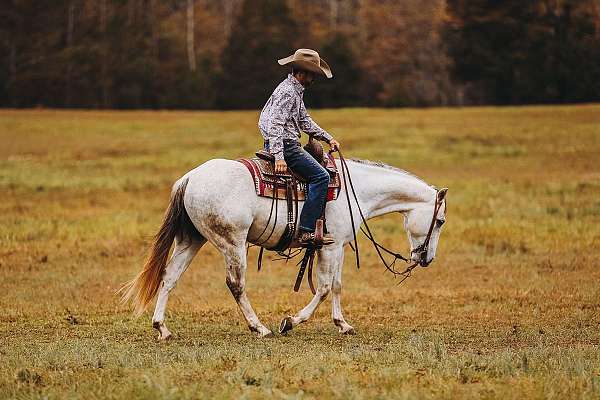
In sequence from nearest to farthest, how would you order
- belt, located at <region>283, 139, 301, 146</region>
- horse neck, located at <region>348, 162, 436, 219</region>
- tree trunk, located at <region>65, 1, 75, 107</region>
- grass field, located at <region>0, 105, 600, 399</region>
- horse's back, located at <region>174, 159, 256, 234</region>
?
1. grass field, located at <region>0, 105, 600, 399</region>
2. horse's back, located at <region>174, 159, 256, 234</region>
3. belt, located at <region>283, 139, 301, 146</region>
4. horse neck, located at <region>348, 162, 436, 219</region>
5. tree trunk, located at <region>65, 1, 75, 107</region>

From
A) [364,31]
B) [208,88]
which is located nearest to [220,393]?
[208,88]

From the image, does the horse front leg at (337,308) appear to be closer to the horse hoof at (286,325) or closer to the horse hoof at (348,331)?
the horse hoof at (348,331)

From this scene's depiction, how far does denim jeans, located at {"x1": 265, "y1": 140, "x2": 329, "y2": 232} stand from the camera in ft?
34.7

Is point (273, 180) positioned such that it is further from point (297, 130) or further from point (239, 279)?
point (239, 279)

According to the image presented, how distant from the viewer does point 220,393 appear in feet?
22.6

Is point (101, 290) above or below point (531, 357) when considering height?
below

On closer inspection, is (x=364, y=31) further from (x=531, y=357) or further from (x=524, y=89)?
(x=531, y=357)

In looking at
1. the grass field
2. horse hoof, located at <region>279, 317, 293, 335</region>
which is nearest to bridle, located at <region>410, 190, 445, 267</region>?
the grass field

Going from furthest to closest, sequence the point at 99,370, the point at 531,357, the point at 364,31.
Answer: the point at 364,31
the point at 531,357
the point at 99,370

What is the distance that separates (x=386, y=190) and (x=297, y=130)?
4.46 ft

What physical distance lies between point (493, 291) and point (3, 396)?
896 cm

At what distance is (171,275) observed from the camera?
10641 mm

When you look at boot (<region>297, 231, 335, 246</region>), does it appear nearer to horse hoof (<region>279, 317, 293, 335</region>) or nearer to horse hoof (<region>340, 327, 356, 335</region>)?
horse hoof (<region>279, 317, 293, 335</region>)

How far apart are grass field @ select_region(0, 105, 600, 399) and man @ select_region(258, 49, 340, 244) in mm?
1358
